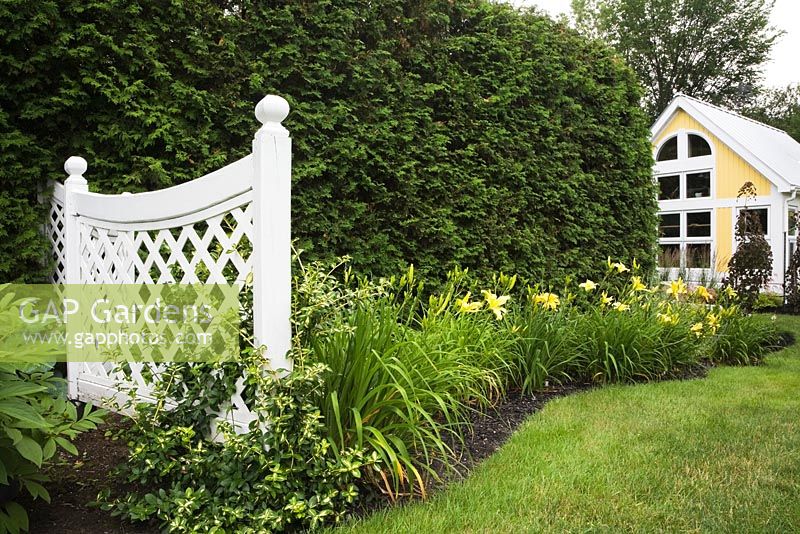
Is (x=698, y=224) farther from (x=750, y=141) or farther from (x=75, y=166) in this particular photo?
(x=75, y=166)

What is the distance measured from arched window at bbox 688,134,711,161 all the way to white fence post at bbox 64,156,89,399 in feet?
52.6

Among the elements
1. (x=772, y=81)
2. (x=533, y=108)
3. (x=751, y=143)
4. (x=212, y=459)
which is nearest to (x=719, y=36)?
(x=772, y=81)

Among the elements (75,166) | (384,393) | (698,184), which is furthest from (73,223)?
(698,184)

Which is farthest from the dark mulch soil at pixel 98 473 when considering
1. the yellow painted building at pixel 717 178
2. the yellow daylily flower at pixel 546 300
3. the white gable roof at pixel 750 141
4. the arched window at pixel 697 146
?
the arched window at pixel 697 146

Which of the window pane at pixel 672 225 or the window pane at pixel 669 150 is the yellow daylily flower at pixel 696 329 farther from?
the window pane at pixel 669 150

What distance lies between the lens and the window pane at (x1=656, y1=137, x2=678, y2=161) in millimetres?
16172

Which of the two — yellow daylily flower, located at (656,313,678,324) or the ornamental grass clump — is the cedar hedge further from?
the ornamental grass clump

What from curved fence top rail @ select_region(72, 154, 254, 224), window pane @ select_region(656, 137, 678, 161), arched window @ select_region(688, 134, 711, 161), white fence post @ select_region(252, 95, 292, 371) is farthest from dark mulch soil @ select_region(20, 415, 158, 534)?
window pane @ select_region(656, 137, 678, 161)

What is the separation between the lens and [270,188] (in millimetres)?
2061

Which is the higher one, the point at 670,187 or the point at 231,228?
the point at 670,187

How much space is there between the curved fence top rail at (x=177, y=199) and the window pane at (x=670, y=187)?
1593cm

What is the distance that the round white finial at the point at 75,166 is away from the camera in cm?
320

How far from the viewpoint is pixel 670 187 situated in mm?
16406

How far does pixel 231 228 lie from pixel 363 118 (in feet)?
7.06
